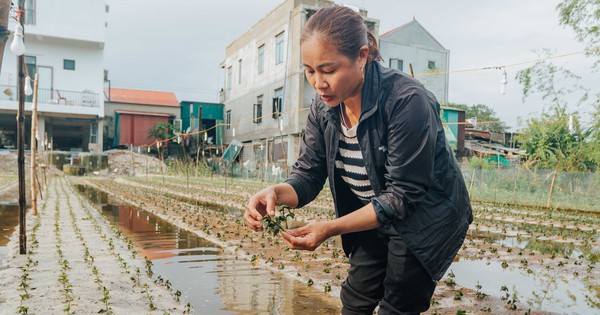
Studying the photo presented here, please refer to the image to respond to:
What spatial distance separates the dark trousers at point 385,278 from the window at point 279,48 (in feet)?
79.0

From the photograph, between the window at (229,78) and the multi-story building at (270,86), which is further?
the window at (229,78)

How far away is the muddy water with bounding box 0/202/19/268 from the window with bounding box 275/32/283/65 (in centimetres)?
1623

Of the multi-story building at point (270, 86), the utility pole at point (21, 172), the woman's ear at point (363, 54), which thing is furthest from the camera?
the multi-story building at point (270, 86)

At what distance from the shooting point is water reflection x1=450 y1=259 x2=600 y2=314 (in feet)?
14.2

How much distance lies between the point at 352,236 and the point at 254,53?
2838 centimetres

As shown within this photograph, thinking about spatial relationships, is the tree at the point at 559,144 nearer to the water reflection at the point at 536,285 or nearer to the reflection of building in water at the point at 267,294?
the water reflection at the point at 536,285

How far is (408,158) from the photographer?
1900 millimetres

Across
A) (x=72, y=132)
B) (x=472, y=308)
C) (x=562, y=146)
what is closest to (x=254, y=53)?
(x=72, y=132)

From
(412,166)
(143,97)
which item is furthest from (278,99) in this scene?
(412,166)

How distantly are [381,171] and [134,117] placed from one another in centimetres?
3646

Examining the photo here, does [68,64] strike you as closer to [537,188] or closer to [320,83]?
[537,188]

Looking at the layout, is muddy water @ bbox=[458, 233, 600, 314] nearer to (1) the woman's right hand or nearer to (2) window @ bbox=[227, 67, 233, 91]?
(1) the woman's right hand

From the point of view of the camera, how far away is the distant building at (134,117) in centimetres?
3584

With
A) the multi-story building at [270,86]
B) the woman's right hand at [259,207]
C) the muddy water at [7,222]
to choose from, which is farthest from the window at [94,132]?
the woman's right hand at [259,207]
